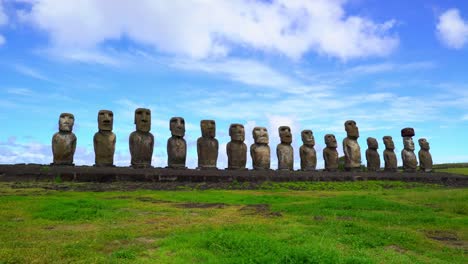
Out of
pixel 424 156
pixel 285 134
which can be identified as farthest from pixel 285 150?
pixel 424 156

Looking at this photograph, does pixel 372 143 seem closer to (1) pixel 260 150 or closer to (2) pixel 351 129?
(2) pixel 351 129

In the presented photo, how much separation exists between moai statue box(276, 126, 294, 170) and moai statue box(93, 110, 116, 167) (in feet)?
32.7

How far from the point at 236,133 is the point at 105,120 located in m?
7.37

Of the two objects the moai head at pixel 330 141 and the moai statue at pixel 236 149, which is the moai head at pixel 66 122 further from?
the moai head at pixel 330 141

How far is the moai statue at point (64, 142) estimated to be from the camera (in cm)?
2095

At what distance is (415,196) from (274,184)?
6.88 meters

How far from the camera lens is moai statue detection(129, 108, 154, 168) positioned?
73.4 ft

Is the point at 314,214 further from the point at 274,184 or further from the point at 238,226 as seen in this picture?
the point at 274,184

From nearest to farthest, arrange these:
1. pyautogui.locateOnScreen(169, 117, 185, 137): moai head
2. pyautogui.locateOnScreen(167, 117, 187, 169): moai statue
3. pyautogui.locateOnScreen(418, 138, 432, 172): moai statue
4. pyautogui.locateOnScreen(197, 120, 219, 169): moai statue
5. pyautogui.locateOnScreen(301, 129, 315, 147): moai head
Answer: pyautogui.locateOnScreen(167, 117, 187, 169): moai statue
pyautogui.locateOnScreen(169, 117, 185, 137): moai head
pyautogui.locateOnScreen(197, 120, 219, 169): moai statue
pyautogui.locateOnScreen(301, 129, 315, 147): moai head
pyautogui.locateOnScreen(418, 138, 432, 172): moai statue

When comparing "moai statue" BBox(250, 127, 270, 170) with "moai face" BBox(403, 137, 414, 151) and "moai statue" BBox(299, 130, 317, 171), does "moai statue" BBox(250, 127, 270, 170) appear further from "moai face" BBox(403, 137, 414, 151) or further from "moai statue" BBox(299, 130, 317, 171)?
"moai face" BBox(403, 137, 414, 151)

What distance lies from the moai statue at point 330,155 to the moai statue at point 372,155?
297 cm

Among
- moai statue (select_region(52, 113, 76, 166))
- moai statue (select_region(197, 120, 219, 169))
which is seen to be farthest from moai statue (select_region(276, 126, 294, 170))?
moai statue (select_region(52, 113, 76, 166))

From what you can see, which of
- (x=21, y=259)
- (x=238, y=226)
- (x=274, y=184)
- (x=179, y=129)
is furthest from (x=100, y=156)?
(x=21, y=259)

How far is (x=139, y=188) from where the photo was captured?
1725cm
